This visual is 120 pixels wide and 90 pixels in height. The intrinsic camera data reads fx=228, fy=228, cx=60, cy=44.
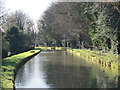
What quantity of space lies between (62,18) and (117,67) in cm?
2662

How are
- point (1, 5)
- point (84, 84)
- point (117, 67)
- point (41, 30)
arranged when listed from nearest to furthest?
point (84, 84), point (117, 67), point (1, 5), point (41, 30)

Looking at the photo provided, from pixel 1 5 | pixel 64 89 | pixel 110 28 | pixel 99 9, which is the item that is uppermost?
pixel 1 5

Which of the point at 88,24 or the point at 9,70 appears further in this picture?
the point at 88,24

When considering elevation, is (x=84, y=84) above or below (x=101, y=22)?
below

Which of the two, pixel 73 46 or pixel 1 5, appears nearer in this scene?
pixel 1 5

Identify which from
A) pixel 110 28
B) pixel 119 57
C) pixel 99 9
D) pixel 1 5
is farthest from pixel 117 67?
pixel 1 5

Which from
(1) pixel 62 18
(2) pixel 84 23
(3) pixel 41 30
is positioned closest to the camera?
(2) pixel 84 23

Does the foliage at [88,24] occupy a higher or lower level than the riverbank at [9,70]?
higher

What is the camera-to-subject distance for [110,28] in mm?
19016

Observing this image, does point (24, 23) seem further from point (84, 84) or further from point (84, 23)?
point (84, 84)

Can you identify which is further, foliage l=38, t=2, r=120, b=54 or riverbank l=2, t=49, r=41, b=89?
foliage l=38, t=2, r=120, b=54

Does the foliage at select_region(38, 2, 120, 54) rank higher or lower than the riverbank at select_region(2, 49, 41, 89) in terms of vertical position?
higher

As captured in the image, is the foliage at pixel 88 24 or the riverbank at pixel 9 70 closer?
the riverbank at pixel 9 70

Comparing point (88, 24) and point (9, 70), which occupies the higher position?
point (88, 24)
